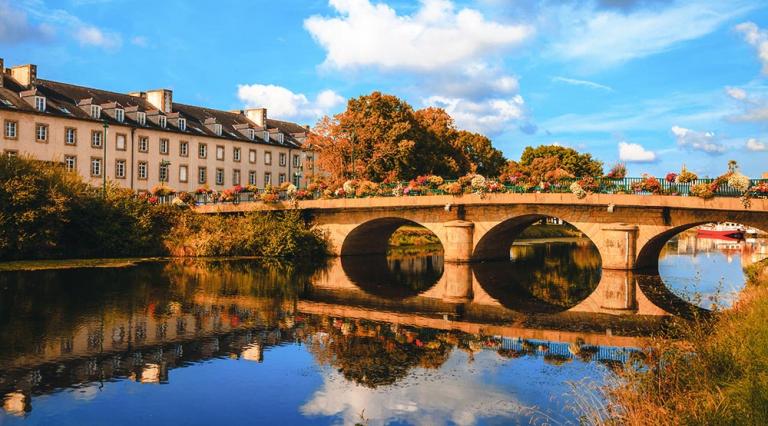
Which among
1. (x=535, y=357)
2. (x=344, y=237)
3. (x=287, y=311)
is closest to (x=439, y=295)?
(x=287, y=311)

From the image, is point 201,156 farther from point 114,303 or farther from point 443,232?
point 114,303

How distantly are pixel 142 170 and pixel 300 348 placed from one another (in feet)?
177

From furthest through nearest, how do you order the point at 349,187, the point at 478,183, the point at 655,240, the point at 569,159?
1. the point at 569,159
2. the point at 349,187
3. the point at 478,183
4. the point at 655,240

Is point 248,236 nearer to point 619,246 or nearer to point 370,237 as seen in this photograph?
point 370,237

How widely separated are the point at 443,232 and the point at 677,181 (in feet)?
44.6

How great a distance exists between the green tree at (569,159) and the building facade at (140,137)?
2912 centimetres

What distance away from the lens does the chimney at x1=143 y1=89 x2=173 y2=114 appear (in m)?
69.8

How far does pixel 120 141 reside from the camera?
209ft

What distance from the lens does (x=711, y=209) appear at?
29969 millimetres

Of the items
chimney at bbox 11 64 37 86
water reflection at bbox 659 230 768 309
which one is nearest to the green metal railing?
water reflection at bbox 659 230 768 309

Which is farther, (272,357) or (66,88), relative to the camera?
(66,88)

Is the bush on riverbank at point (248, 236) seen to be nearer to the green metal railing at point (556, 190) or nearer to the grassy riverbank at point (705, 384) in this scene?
the green metal railing at point (556, 190)

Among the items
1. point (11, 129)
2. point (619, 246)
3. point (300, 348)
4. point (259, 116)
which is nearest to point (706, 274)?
point (619, 246)

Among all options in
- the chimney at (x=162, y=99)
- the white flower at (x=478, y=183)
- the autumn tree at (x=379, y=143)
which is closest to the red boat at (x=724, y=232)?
the autumn tree at (x=379, y=143)
